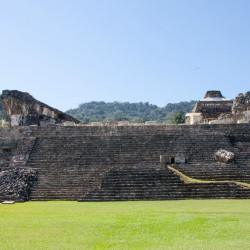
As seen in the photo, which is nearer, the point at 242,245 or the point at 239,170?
the point at 242,245

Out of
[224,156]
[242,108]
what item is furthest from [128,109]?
[224,156]

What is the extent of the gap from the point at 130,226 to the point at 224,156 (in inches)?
296

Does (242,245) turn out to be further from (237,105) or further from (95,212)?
(237,105)

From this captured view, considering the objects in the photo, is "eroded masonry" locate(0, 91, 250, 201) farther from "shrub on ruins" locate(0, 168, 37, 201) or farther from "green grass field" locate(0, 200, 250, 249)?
"green grass field" locate(0, 200, 250, 249)

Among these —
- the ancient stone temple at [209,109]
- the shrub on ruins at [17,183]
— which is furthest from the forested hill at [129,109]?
the shrub on ruins at [17,183]

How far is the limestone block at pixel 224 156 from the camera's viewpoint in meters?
14.5

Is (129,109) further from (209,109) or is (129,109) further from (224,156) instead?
(224,156)

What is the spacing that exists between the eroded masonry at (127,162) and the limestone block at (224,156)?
0.03 meters

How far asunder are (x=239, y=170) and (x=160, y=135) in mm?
4154

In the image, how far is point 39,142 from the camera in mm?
16688

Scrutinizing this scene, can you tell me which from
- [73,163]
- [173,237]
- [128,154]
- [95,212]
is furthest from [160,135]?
→ [173,237]

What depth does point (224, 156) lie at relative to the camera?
47.9ft

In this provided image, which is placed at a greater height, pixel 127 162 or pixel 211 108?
pixel 211 108

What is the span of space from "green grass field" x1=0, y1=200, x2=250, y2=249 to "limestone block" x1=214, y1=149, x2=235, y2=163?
369 cm
